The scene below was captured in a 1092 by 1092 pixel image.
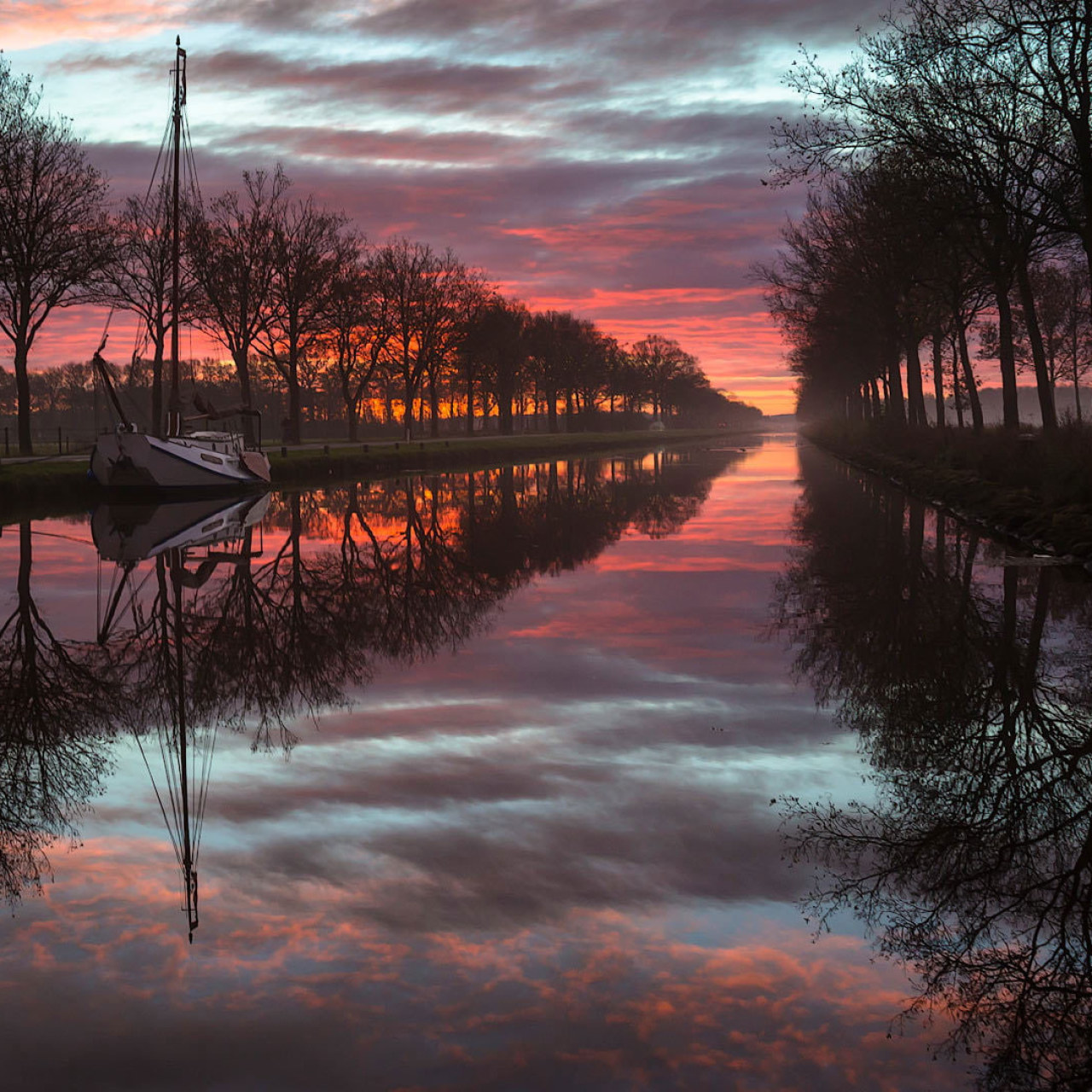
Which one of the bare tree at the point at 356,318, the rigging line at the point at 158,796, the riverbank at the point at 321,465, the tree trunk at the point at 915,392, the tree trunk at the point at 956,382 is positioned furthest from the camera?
the bare tree at the point at 356,318

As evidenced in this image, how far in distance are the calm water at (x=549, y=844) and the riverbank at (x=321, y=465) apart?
1841 cm

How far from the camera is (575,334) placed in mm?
118250

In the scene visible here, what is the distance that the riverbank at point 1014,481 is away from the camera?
1766cm

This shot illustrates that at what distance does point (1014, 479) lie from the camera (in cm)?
2311

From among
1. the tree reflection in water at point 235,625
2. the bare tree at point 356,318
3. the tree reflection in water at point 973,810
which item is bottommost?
the tree reflection in water at point 973,810

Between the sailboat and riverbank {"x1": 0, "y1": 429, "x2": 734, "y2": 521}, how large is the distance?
1.12m

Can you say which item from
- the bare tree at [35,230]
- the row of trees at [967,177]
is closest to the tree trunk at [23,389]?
the bare tree at [35,230]

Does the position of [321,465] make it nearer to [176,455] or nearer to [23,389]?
[23,389]

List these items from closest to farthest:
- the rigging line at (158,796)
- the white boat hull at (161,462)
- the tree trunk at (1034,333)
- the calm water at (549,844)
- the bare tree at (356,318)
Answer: the calm water at (549,844)
the rigging line at (158,796)
the tree trunk at (1034,333)
the white boat hull at (161,462)
the bare tree at (356,318)

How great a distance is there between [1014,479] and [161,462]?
71.3 feet

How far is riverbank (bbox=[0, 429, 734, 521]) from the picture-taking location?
30.9 m

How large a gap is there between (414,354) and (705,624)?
75.0 m

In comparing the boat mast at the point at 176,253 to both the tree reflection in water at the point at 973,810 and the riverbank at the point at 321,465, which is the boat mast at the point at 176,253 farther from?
the tree reflection in water at the point at 973,810

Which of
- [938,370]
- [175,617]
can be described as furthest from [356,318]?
[175,617]
